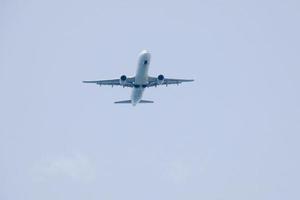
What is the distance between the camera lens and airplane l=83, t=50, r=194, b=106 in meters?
107

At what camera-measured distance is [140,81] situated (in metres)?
111

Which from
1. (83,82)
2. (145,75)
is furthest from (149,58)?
(83,82)

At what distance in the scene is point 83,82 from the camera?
110 metres

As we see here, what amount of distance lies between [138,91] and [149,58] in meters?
7.72

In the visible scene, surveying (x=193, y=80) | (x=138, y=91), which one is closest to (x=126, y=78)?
(x=138, y=91)

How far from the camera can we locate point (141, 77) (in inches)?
4318

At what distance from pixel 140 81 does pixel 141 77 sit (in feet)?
3.95

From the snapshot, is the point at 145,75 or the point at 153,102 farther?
the point at 153,102

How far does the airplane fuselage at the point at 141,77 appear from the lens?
107 m

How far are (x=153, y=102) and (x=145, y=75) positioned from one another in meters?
8.63

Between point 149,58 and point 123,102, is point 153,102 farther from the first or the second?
point 149,58

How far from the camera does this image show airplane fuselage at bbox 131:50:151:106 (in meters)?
107

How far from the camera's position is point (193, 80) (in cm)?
11194

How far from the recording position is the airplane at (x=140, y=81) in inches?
4213
